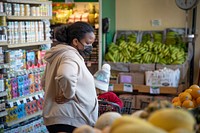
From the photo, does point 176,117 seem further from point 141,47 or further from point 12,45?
point 141,47

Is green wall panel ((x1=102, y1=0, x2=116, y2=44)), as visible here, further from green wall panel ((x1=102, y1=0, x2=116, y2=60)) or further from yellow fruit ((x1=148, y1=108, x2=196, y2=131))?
yellow fruit ((x1=148, y1=108, x2=196, y2=131))

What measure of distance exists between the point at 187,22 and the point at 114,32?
5.29ft

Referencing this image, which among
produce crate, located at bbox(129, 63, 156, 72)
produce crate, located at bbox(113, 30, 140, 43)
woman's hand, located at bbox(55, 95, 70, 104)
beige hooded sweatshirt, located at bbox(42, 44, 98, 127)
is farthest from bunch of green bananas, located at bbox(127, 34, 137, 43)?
woman's hand, located at bbox(55, 95, 70, 104)

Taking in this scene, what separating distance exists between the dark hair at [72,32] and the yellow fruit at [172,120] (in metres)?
2.02

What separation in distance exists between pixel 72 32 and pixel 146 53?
426cm

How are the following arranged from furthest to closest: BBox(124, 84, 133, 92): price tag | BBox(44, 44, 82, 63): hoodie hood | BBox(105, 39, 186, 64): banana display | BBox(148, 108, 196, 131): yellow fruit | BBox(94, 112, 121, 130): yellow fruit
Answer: BBox(124, 84, 133, 92): price tag < BBox(105, 39, 186, 64): banana display < BBox(44, 44, 82, 63): hoodie hood < BBox(94, 112, 121, 130): yellow fruit < BBox(148, 108, 196, 131): yellow fruit

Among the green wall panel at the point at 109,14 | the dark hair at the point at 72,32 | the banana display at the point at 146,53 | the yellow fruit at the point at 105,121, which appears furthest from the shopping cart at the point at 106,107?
the green wall panel at the point at 109,14

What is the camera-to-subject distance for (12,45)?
4781mm

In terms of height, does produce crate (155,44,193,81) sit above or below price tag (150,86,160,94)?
above

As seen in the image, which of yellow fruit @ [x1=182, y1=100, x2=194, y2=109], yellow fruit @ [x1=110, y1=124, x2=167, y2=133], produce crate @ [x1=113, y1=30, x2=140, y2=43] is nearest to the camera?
yellow fruit @ [x1=110, y1=124, x2=167, y2=133]

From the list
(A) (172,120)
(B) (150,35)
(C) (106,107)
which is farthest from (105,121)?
(B) (150,35)

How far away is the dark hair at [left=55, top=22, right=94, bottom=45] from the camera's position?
10.3 feet

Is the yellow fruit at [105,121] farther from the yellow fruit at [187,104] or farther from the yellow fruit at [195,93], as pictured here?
the yellow fruit at [195,93]

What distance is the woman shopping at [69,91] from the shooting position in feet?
9.43
